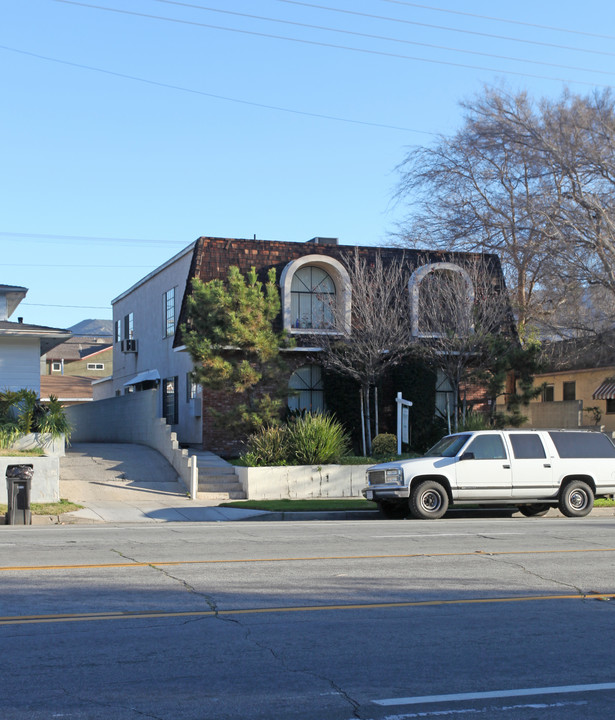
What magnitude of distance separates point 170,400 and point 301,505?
1273 centimetres

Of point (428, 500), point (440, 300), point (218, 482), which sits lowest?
point (428, 500)

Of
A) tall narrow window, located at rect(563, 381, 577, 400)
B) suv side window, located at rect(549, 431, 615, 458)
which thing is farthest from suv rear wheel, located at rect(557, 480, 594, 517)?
tall narrow window, located at rect(563, 381, 577, 400)

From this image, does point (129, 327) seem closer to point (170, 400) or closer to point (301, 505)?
point (170, 400)

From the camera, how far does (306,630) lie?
297 inches

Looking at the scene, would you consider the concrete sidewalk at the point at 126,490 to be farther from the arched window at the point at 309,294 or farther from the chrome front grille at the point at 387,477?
the arched window at the point at 309,294

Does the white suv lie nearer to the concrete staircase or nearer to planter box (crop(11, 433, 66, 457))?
the concrete staircase

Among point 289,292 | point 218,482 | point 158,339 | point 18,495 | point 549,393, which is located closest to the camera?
point 18,495

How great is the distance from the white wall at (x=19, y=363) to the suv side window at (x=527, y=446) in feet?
48.5

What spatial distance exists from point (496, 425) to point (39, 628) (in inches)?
837

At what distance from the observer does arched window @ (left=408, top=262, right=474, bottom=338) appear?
26109 mm

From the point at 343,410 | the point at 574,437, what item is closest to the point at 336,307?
the point at 343,410

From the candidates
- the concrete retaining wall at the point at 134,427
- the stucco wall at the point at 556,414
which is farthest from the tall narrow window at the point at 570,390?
the concrete retaining wall at the point at 134,427

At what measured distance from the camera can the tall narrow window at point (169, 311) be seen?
1214 inches

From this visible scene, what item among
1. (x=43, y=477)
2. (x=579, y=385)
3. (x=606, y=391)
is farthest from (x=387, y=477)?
(x=579, y=385)
